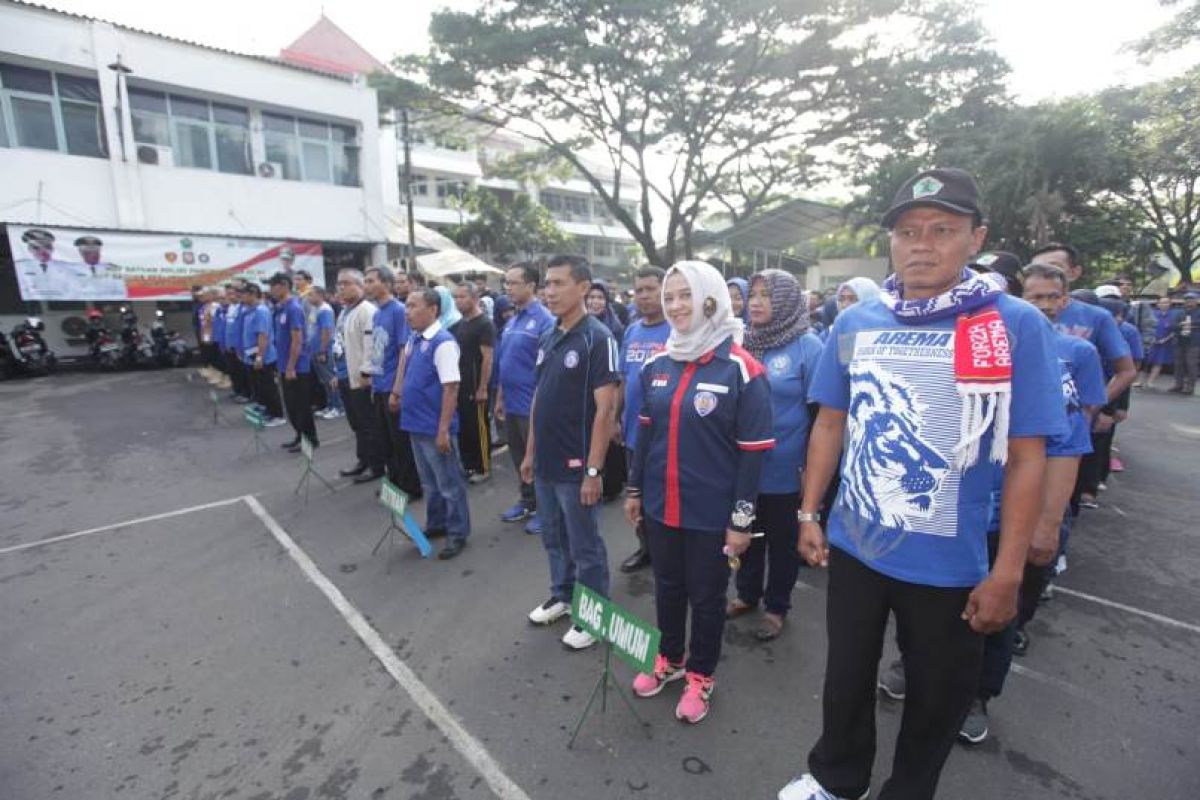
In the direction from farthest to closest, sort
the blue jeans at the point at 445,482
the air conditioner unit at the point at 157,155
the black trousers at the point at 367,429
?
1. the air conditioner unit at the point at 157,155
2. the black trousers at the point at 367,429
3. the blue jeans at the point at 445,482

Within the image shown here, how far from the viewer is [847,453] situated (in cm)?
192

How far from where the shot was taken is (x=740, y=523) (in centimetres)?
233

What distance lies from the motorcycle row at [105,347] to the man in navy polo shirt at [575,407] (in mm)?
15228

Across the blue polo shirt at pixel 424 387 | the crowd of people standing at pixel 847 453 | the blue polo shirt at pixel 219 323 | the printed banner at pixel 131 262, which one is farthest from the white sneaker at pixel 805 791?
the printed banner at pixel 131 262

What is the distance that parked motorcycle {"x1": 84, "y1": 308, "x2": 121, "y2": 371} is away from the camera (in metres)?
13.6

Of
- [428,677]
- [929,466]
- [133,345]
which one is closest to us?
[929,466]

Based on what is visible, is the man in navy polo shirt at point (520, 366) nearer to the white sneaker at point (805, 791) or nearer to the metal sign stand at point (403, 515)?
the metal sign stand at point (403, 515)

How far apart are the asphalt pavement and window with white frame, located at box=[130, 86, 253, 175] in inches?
520

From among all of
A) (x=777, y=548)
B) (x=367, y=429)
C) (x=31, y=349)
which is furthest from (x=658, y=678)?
(x=31, y=349)

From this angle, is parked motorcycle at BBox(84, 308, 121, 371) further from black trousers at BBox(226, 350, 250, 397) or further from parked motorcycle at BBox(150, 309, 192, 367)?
black trousers at BBox(226, 350, 250, 397)

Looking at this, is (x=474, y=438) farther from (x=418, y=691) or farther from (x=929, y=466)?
(x=929, y=466)

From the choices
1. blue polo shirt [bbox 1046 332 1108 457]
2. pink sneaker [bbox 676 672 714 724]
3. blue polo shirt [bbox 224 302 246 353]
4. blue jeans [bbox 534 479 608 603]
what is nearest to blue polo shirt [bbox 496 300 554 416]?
blue jeans [bbox 534 479 608 603]

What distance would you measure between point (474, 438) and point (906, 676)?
4.82 metres

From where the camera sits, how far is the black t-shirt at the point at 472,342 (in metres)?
5.55
